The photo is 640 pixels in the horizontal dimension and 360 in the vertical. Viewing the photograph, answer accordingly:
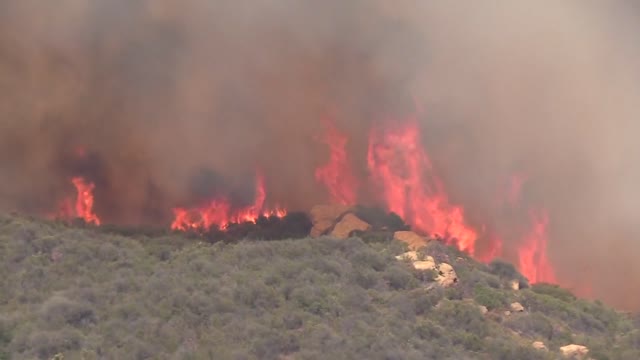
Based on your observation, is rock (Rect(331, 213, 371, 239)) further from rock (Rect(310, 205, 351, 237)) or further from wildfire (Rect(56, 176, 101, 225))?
wildfire (Rect(56, 176, 101, 225))

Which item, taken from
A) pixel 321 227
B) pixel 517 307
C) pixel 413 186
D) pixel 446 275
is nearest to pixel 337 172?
pixel 413 186

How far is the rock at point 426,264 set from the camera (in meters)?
37.8

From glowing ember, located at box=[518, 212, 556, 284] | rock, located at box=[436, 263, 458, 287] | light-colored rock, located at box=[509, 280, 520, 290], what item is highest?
glowing ember, located at box=[518, 212, 556, 284]

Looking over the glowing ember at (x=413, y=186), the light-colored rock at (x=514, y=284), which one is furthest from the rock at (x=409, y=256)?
the glowing ember at (x=413, y=186)

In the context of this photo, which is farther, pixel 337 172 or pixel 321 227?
pixel 337 172

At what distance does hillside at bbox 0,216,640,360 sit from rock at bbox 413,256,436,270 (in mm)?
436

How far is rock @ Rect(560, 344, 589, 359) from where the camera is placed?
32.9 metres

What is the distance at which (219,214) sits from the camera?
165 feet

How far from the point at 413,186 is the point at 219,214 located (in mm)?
11238

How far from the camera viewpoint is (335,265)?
35.8 metres

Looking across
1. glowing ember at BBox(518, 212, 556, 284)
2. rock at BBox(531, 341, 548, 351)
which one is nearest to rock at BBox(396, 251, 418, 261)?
rock at BBox(531, 341, 548, 351)

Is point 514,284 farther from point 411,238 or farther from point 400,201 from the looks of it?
point 400,201

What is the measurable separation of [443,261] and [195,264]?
11.4m

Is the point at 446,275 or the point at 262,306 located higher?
the point at 446,275
